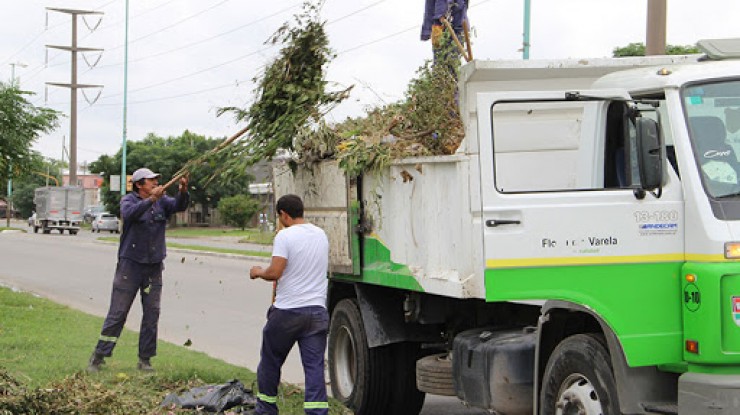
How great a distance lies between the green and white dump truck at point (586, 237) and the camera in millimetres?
5082

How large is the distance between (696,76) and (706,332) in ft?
4.46

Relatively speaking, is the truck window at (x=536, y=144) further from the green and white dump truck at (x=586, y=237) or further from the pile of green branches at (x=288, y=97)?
the pile of green branches at (x=288, y=97)

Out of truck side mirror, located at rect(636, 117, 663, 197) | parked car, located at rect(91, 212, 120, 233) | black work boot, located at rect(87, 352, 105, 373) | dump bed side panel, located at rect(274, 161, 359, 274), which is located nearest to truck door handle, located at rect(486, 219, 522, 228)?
truck side mirror, located at rect(636, 117, 663, 197)

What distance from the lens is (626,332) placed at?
5211 millimetres

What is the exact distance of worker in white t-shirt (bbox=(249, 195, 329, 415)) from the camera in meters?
7.00

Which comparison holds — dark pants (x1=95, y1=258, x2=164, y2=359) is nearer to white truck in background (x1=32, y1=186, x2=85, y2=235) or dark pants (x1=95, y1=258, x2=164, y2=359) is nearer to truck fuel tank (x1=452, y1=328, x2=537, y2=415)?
truck fuel tank (x1=452, y1=328, x2=537, y2=415)

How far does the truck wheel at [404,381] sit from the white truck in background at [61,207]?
192ft

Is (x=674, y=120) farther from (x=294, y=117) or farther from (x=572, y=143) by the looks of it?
(x=294, y=117)

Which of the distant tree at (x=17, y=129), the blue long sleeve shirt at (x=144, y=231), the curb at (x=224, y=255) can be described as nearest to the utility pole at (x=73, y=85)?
the curb at (x=224, y=255)

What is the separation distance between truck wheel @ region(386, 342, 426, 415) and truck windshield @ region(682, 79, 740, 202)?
351 centimetres

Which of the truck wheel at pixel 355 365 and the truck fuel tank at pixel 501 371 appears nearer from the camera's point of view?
the truck fuel tank at pixel 501 371

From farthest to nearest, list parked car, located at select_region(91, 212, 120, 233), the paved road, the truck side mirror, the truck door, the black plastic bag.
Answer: parked car, located at select_region(91, 212, 120, 233)
the paved road
the black plastic bag
the truck door
the truck side mirror

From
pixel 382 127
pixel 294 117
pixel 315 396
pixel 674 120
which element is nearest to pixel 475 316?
pixel 315 396

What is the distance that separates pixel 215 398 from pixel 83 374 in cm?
173
